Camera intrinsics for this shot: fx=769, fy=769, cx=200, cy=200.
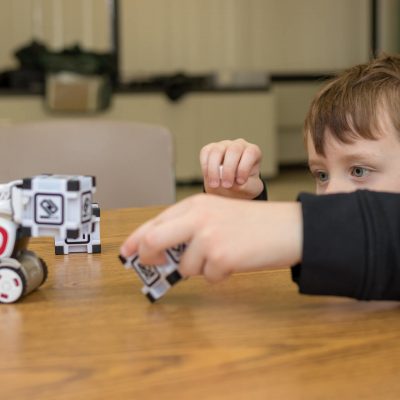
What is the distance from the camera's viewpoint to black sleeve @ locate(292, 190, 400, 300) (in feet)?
1.92

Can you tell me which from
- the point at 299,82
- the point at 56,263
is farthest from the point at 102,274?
the point at 299,82

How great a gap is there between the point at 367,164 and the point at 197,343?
535 mm

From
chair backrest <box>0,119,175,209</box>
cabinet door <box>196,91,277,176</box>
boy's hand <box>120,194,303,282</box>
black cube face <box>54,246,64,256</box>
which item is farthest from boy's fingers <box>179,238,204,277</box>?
cabinet door <box>196,91,277,176</box>

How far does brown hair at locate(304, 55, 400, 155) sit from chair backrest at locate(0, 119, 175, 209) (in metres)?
0.55

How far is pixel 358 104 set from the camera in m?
1.01

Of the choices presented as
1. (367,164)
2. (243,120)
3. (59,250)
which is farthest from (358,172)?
(243,120)

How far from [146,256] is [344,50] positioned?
579 cm

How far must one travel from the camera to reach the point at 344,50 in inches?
→ 241

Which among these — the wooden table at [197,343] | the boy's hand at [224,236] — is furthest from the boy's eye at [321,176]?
the boy's hand at [224,236]

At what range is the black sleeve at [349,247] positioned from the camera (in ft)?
1.92

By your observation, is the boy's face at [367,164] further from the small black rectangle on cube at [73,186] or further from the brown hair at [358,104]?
the small black rectangle on cube at [73,186]

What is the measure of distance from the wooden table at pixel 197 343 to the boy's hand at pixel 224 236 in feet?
0.14

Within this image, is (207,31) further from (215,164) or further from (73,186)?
(73,186)

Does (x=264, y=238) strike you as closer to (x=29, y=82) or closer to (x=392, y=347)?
(x=392, y=347)
